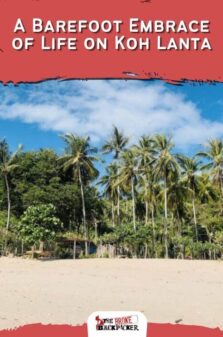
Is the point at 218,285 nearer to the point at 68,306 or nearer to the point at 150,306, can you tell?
the point at 150,306

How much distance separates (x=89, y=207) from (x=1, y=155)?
11.4 meters

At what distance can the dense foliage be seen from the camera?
40844mm

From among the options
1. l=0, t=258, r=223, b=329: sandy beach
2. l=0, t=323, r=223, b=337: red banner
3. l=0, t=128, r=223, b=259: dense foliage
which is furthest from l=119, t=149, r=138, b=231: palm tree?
l=0, t=323, r=223, b=337: red banner

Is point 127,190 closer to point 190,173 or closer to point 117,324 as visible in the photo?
point 190,173

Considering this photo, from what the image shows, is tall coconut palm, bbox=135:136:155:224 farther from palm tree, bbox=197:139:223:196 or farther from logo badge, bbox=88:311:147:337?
logo badge, bbox=88:311:147:337

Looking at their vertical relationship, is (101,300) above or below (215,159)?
below

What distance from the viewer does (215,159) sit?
44.3m

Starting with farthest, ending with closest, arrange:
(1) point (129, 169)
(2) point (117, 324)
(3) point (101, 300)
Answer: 1. (1) point (129, 169)
2. (3) point (101, 300)
3. (2) point (117, 324)

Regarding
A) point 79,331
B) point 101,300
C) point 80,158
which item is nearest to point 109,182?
point 80,158

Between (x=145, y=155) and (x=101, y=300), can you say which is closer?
(x=101, y=300)

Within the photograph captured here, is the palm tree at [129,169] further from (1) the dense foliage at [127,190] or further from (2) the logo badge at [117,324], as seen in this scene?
(2) the logo badge at [117,324]

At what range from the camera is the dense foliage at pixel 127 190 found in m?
40.8

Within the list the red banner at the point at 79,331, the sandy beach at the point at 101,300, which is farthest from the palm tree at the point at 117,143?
the red banner at the point at 79,331

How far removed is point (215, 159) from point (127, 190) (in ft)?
34.3
